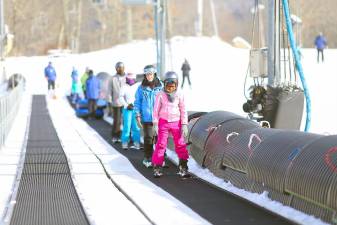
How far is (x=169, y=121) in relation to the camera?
11.9 meters

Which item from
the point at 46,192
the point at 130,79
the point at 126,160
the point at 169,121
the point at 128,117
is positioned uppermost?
the point at 130,79

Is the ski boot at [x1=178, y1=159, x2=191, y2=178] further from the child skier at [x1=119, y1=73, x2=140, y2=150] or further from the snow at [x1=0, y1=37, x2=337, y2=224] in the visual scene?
the child skier at [x1=119, y1=73, x2=140, y2=150]

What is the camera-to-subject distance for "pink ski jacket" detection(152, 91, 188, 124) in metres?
11.8

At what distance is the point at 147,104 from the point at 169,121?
139 cm

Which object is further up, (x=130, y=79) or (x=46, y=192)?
(x=130, y=79)

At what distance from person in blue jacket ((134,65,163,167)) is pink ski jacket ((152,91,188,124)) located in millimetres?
1286

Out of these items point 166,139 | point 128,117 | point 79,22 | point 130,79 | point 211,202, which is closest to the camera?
point 211,202

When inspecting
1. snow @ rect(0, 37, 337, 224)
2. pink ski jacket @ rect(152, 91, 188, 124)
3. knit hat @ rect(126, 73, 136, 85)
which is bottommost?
snow @ rect(0, 37, 337, 224)

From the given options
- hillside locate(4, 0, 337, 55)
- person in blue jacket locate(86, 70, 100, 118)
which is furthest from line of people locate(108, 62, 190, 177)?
hillside locate(4, 0, 337, 55)

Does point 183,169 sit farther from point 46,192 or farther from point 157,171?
point 46,192

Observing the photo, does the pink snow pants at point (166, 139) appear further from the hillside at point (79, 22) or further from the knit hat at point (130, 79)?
the hillside at point (79, 22)

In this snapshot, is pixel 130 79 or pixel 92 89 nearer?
pixel 130 79

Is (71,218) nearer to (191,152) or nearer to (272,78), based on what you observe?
(191,152)

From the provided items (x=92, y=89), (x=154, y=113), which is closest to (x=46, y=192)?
(x=154, y=113)
